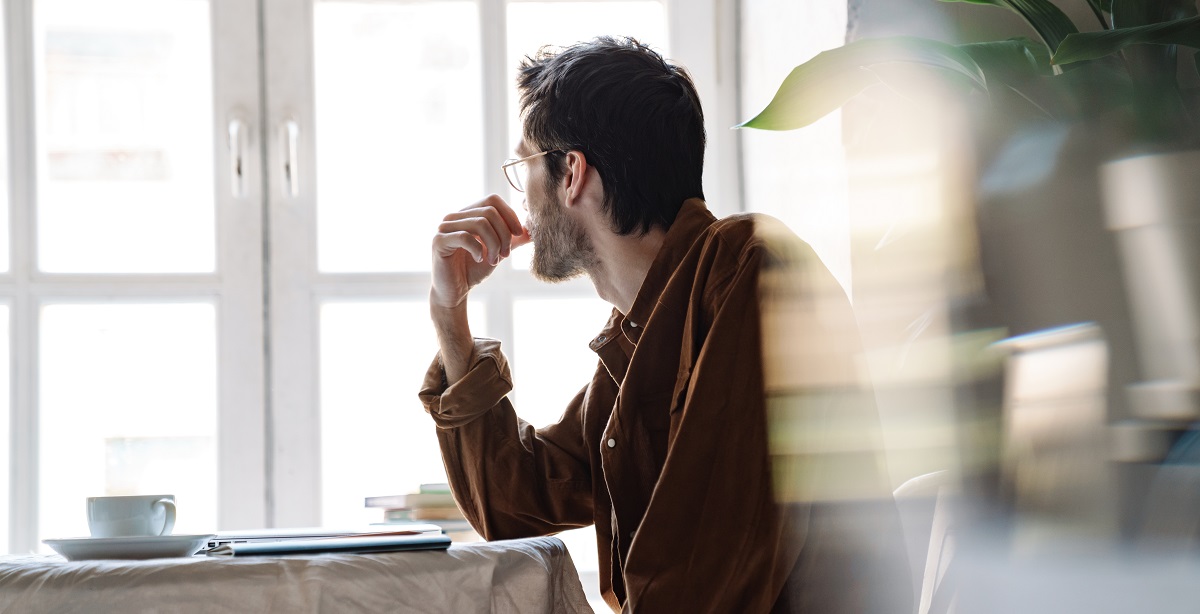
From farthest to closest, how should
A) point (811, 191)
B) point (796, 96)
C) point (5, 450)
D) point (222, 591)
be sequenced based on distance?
point (5, 450) < point (811, 191) < point (796, 96) < point (222, 591)

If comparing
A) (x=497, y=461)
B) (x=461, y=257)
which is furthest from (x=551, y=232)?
(x=497, y=461)

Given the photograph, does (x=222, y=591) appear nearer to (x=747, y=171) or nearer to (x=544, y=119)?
(x=544, y=119)

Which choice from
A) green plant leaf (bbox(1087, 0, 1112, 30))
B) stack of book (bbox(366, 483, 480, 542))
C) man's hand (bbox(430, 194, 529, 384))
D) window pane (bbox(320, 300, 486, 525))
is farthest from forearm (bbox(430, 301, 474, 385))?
green plant leaf (bbox(1087, 0, 1112, 30))

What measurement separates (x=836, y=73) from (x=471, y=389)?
642 millimetres

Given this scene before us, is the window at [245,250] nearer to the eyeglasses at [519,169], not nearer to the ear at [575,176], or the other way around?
the eyeglasses at [519,169]

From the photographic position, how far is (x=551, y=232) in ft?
4.58

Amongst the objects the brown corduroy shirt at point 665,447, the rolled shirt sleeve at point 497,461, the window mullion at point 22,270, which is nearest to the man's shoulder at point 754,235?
the brown corduroy shirt at point 665,447

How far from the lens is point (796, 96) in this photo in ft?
3.50

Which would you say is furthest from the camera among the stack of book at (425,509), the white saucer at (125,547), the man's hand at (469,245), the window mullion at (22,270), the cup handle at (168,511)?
the window mullion at (22,270)

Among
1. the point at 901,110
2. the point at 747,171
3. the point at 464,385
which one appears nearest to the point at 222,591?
the point at 464,385

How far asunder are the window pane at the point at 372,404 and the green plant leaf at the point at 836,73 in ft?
3.08

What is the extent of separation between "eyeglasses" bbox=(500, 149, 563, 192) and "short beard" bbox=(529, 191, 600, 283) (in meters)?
0.07

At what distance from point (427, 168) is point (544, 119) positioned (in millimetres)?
596

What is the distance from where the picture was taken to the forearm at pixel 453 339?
55.5 inches
